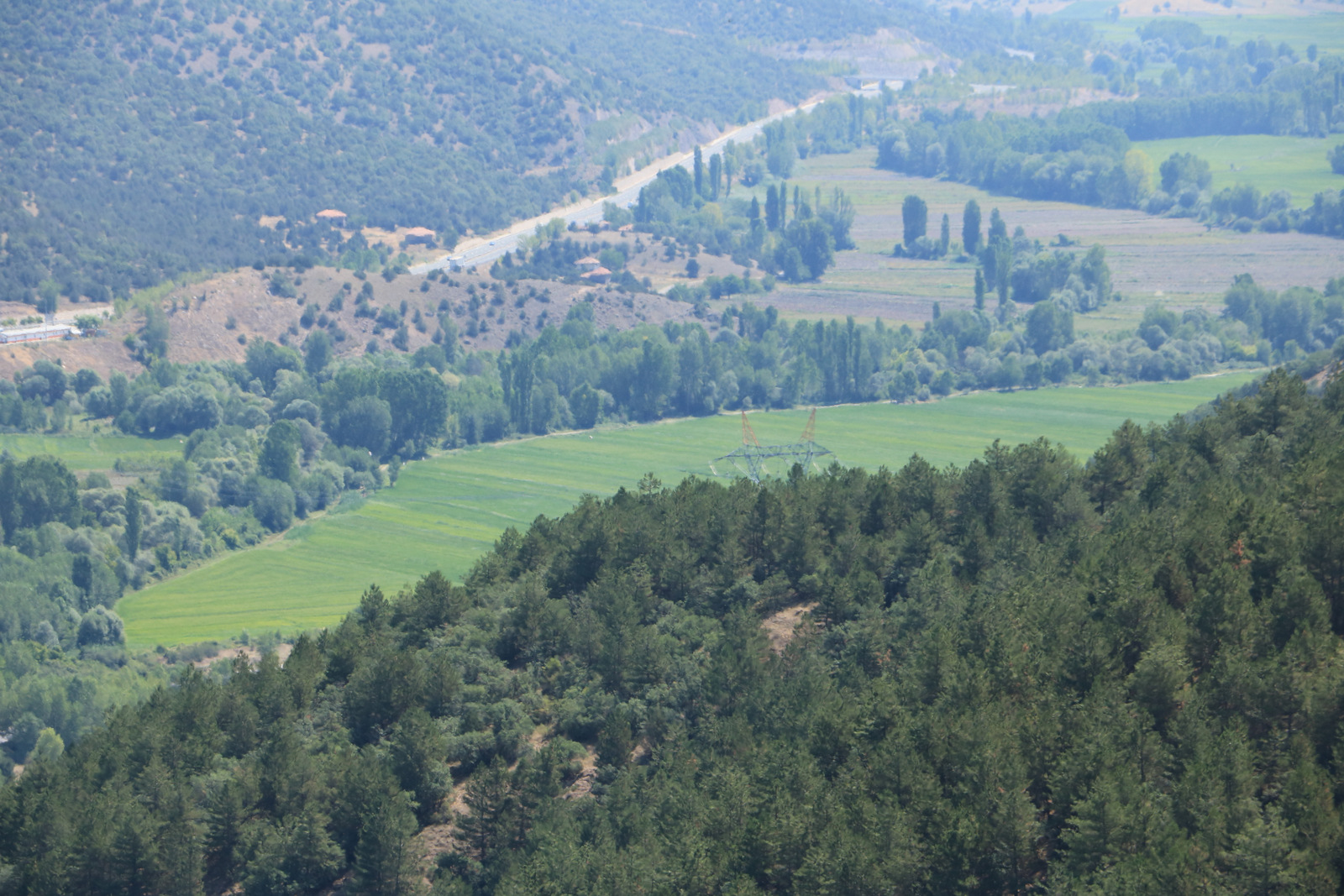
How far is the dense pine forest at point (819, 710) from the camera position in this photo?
46.8 metres

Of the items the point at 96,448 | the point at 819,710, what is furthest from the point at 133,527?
the point at 819,710

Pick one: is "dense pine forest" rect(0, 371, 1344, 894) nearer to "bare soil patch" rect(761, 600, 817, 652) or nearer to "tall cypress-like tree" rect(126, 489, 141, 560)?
"bare soil patch" rect(761, 600, 817, 652)

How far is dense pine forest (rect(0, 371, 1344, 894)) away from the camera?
4678 cm

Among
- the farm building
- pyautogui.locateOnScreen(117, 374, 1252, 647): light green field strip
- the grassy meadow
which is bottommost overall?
pyautogui.locateOnScreen(117, 374, 1252, 647): light green field strip

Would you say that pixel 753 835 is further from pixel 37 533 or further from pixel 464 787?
pixel 37 533

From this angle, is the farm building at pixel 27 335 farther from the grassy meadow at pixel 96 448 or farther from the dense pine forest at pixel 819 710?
the dense pine forest at pixel 819 710

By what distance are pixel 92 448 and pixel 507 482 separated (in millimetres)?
46924

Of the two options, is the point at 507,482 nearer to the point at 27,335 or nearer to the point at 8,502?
the point at 8,502

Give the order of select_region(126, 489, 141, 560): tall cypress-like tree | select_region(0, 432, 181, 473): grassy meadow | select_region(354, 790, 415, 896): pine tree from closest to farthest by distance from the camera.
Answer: select_region(354, 790, 415, 896): pine tree
select_region(126, 489, 141, 560): tall cypress-like tree
select_region(0, 432, 181, 473): grassy meadow

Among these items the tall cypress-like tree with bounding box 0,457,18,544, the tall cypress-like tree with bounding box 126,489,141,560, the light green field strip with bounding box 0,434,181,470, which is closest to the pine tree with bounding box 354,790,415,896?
the tall cypress-like tree with bounding box 126,489,141,560

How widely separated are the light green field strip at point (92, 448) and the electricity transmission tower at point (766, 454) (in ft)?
202

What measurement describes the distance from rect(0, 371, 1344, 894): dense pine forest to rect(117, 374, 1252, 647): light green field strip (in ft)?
160

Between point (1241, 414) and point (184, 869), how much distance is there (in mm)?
59146

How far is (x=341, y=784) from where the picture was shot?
213 feet
